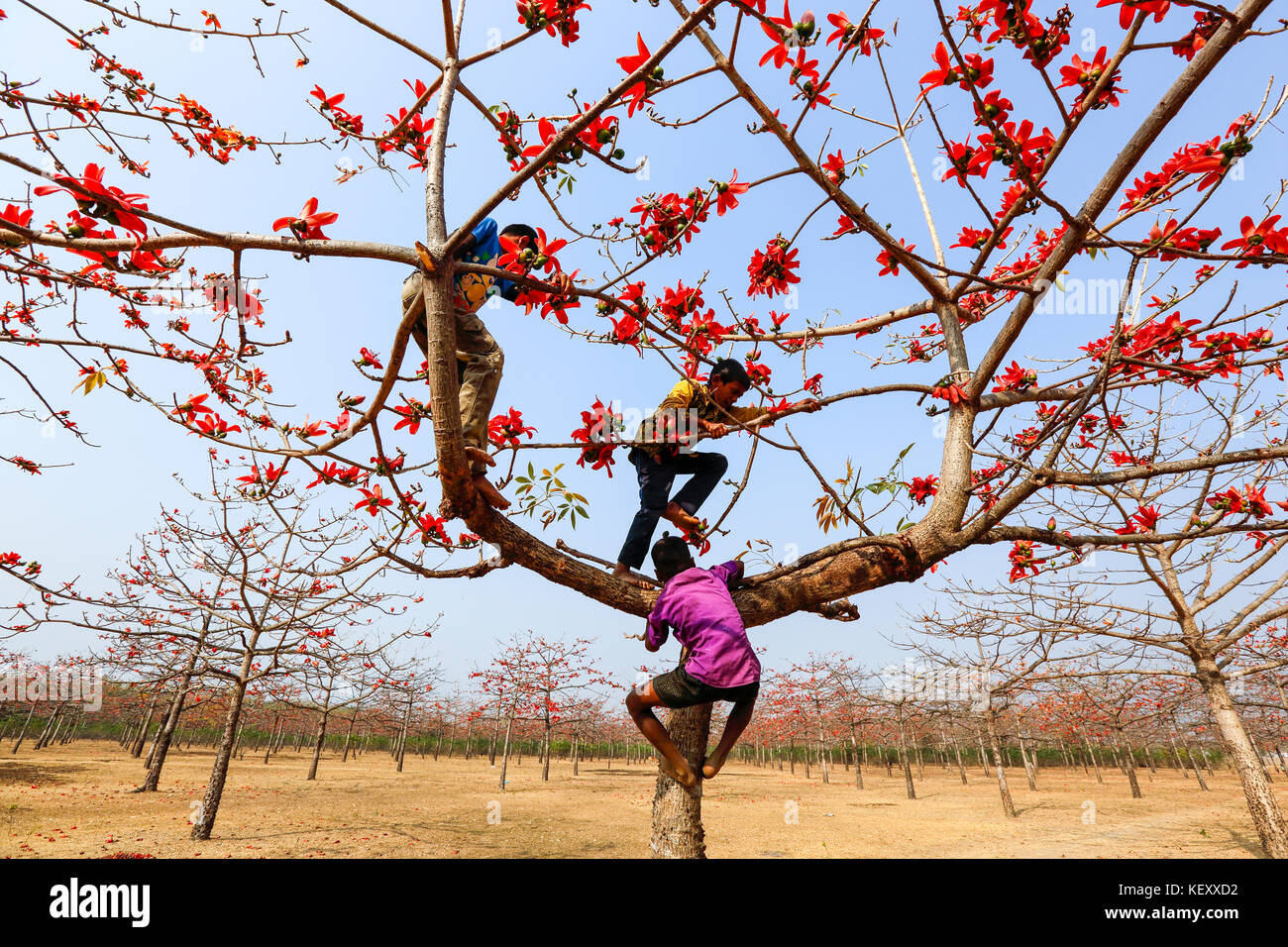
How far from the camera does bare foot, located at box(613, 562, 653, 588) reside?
293cm

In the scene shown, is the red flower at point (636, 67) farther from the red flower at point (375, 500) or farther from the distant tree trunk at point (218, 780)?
the distant tree trunk at point (218, 780)

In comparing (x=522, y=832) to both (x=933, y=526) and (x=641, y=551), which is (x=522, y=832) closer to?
(x=641, y=551)

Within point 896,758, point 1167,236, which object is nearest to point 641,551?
point 1167,236

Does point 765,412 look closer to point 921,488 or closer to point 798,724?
point 921,488

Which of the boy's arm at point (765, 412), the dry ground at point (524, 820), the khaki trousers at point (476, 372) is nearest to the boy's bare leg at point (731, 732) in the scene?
the boy's arm at point (765, 412)

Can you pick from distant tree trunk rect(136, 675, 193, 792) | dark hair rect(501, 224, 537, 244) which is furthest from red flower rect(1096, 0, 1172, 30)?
distant tree trunk rect(136, 675, 193, 792)

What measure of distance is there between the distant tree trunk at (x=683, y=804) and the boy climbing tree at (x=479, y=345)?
1.45 meters

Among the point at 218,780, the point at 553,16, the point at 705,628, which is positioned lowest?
the point at 218,780

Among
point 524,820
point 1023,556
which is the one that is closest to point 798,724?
point 524,820

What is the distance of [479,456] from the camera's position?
2453 millimetres

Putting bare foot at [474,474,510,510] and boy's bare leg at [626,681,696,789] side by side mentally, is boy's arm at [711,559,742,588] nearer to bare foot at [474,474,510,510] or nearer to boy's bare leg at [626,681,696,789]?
boy's bare leg at [626,681,696,789]

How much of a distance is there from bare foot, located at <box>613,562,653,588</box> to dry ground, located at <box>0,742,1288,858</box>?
790 cm

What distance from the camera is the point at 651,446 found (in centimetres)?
→ 303

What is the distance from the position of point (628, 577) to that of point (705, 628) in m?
0.58
